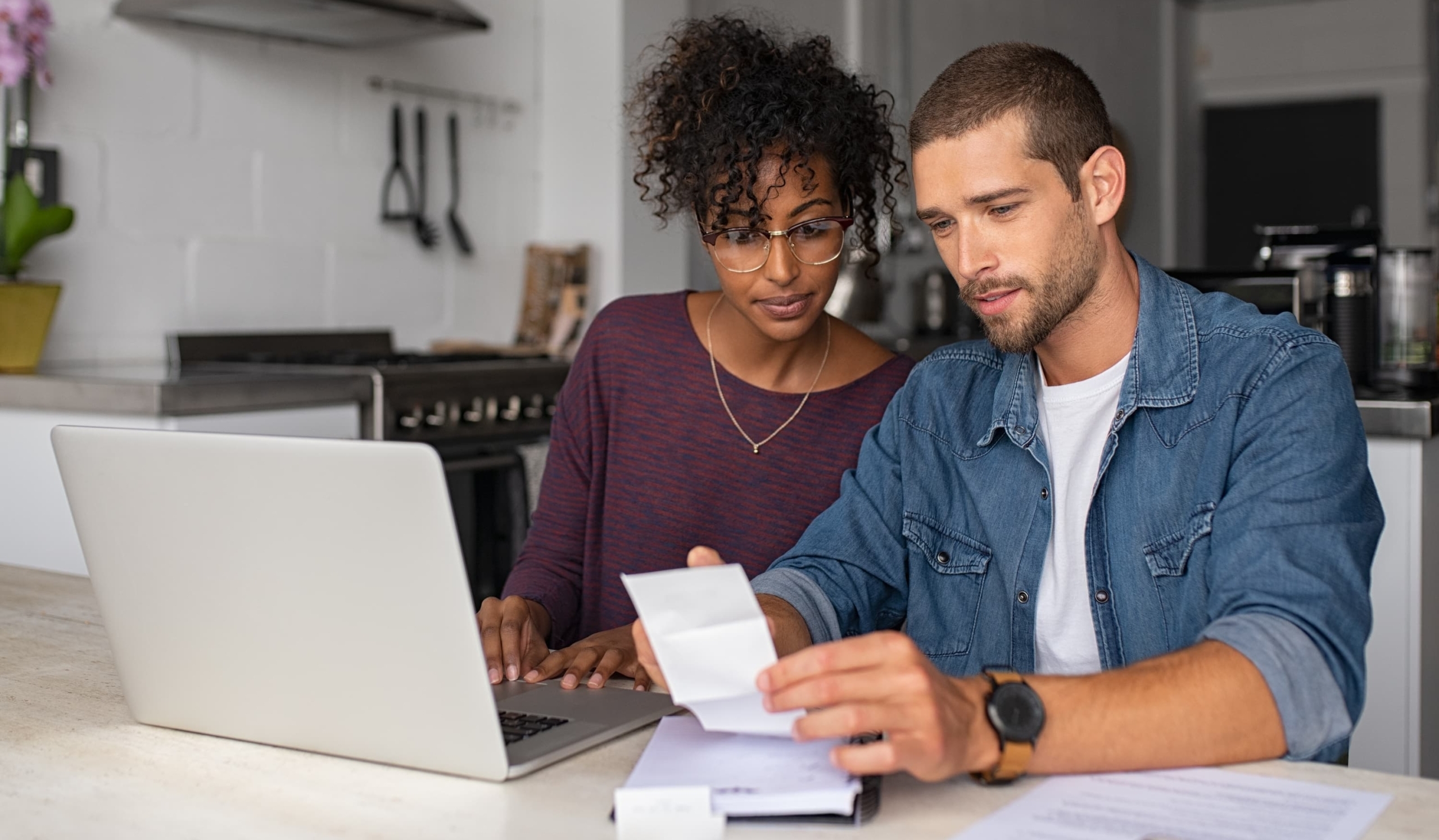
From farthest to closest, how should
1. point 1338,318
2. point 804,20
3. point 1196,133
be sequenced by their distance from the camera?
1. point 1196,133
2. point 804,20
3. point 1338,318

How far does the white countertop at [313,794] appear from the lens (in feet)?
2.82

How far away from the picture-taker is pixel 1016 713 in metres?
0.94

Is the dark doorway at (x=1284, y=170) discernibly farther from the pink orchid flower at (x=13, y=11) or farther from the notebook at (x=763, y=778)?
the notebook at (x=763, y=778)

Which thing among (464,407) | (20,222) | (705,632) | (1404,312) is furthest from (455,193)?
(705,632)

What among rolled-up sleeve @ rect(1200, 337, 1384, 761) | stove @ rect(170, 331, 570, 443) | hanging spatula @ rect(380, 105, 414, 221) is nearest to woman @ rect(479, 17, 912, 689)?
rolled-up sleeve @ rect(1200, 337, 1384, 761)

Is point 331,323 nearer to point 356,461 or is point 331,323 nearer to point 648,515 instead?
point 648,515

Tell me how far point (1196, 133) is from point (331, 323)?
5429 millimetres

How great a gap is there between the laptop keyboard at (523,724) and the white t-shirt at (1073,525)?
52cm

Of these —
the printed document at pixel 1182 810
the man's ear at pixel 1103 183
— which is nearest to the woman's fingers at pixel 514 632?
the printed document at pixel 1182 810

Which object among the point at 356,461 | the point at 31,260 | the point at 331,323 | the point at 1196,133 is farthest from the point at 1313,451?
the point at 1196,133

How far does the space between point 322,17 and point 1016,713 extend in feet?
8.03

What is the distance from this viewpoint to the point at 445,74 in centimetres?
353

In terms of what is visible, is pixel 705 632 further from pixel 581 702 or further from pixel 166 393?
pixel 166 393

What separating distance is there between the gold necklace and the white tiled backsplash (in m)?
1.56
